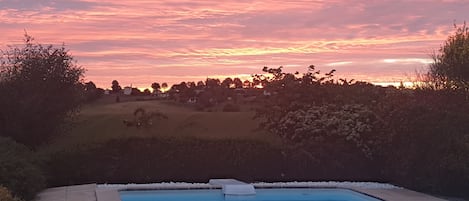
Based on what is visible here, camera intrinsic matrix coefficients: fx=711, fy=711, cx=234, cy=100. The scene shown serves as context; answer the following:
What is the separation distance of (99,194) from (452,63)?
38.0 ft

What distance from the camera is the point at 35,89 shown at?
17.1 metres

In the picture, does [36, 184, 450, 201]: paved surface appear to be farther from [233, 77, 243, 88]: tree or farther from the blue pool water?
[233, 77, 243, 88]: tree

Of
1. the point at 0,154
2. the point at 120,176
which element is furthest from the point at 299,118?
the point at 0,154

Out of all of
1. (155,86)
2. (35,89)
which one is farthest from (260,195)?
(155,86)

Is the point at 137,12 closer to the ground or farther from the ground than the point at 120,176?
farther from the ground

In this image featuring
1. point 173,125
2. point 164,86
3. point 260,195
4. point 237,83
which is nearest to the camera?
point 260,195

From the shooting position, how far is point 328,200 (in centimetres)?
1503

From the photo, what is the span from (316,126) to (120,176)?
497 centimetres

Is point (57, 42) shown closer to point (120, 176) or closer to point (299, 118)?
point (120, 176)

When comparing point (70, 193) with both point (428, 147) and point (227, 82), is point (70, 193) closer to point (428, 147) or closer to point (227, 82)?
point (428, 147)

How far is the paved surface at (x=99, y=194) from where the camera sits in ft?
44.5

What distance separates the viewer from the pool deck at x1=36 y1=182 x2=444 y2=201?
13.6 meters

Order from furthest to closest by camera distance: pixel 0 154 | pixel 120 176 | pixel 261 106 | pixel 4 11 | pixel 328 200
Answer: pixel 261 106, pixel 4 11, pixel 120 176, pixel 328 200, pixel 0 154

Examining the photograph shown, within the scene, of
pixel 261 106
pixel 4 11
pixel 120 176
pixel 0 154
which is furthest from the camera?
→ pixel 261 106
